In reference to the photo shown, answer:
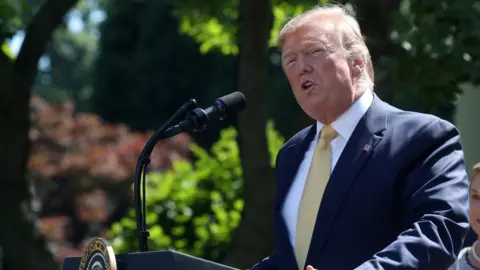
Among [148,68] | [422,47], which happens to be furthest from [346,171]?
[148,68]

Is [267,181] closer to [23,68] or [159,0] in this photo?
[23,68]

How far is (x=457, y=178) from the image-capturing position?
312cm

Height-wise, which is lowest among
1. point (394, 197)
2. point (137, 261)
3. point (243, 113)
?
point (243, 113)

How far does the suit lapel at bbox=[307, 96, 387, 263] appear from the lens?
10.6 ft

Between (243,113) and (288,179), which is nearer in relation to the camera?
(288,179)

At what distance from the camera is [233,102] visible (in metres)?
3.53

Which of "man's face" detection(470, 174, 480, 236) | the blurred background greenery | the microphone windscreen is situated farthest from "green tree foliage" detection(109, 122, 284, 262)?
the microphone windscreen

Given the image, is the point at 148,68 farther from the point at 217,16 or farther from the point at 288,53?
the point at 288,53

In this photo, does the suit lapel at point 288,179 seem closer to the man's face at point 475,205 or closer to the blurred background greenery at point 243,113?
the man's face at point 475,205

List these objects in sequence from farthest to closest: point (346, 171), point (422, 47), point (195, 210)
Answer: point (195, 210), point (422, 47), point (346, 171)

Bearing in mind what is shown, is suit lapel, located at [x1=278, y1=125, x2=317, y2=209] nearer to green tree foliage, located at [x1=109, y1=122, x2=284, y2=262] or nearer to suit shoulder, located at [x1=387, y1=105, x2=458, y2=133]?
suit shoulder, located at [x1=387, y1=105, x2=458, y2=133]

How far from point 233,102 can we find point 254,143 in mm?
4400

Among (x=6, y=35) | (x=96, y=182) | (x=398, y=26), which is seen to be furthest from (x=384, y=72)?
(x=96, y=182)

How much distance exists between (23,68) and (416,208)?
5.52m
